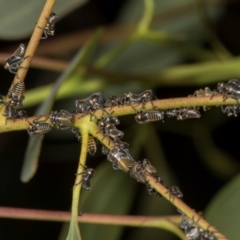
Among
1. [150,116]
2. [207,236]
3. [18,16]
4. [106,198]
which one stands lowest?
[207,236]

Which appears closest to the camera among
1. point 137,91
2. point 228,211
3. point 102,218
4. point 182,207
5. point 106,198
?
point 182,207

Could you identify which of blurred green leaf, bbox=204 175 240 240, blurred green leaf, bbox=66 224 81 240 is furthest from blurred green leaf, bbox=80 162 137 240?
blurred green leaf, bbox=66 224 81 240

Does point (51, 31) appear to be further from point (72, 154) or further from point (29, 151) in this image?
point (72, 154)

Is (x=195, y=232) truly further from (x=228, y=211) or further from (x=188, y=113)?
(x=228, y=211)

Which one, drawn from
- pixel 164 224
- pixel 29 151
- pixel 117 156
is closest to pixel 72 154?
pixel 29 151

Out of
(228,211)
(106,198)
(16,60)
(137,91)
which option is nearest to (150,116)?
(16,60)

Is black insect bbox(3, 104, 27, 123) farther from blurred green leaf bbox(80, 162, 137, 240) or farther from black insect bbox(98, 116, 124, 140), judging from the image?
blurred green leaf bbox(80, 162, 137, 240)
